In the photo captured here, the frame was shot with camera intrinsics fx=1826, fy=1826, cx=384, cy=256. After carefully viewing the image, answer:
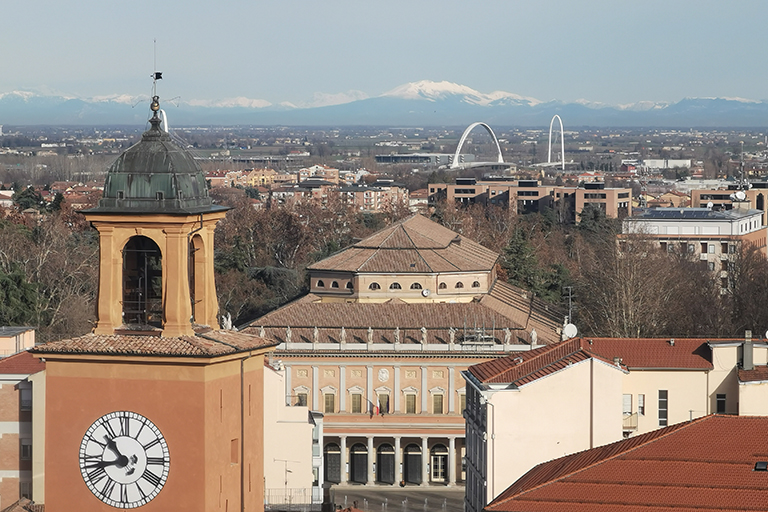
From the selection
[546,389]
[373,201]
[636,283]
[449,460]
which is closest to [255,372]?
[546,389]

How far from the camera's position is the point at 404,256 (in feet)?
256

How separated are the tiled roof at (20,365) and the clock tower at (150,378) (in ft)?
85.1

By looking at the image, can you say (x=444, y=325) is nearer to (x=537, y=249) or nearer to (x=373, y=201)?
(x=537, y=249)

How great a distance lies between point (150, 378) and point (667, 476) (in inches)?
499

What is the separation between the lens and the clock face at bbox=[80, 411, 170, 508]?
23.5m

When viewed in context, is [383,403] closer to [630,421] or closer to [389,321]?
[389,321]

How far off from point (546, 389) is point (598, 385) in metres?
1.38

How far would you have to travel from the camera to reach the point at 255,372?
81.0 feet

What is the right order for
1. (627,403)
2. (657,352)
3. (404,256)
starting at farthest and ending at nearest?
(404,256) < (657,352) < (627,403)

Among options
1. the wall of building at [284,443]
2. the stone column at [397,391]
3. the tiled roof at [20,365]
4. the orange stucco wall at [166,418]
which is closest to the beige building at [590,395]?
the wall of building at [284,443]

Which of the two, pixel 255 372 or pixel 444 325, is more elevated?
pixel 255 372

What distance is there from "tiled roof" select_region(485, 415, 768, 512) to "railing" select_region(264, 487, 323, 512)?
11.7 m

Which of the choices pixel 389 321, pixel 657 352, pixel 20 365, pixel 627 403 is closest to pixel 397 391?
pixel 389 321

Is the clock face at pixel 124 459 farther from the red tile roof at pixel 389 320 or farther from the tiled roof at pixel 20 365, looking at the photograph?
the red tile roof at pixel 389 320
